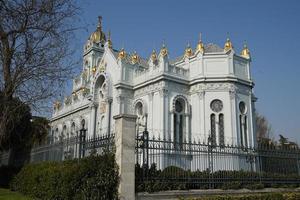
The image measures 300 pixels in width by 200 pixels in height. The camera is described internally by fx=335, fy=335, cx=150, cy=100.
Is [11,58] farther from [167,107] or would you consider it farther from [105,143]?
[167,107]

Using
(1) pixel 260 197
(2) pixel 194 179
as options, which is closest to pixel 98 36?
(2) pixel 194 179

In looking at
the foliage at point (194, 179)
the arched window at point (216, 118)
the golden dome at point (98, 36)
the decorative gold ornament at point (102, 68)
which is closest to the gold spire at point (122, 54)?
the decorative gold ornament at point (102, 68)

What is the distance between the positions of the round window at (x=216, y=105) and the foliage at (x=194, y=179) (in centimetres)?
1059

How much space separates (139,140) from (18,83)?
19.5 ft

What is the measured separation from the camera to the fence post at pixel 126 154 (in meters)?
11.0

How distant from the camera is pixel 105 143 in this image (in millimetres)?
11938

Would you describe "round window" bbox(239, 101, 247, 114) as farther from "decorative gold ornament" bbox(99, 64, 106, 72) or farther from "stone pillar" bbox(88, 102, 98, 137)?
"stone pillar" bbox(88, 102, 98, 137)

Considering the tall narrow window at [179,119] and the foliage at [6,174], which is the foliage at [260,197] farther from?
the tall narrow window at [179,119]

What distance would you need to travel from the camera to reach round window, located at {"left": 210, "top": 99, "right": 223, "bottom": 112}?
2759 cm

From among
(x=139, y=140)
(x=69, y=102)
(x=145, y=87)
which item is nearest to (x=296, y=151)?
(x=139, y=140)

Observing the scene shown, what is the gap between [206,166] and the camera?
597 inches

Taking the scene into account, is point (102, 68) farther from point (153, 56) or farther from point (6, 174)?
point (6, 174)

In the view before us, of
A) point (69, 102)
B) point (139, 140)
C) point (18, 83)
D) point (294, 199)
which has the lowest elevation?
point (294, 199)

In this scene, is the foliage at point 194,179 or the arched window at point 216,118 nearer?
the foliage at point 194,179
